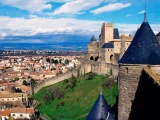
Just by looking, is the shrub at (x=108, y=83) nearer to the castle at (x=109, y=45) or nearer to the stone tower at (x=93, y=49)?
the castle at (x=109, y=45)

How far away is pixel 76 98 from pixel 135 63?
25487 millimetres

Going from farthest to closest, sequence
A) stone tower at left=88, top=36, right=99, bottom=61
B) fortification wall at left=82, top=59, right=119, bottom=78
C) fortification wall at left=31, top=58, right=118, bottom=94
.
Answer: stone tower at left=88, top=36, right=99, bottom=61 → fortification wall at left=31, top=58, right=118, bottom=94 → fortification wall at left=82, top=59, right=119, bottom=78

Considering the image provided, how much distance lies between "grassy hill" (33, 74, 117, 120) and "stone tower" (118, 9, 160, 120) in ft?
52.6

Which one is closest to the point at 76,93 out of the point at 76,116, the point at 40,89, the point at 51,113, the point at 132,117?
the point at 51,113

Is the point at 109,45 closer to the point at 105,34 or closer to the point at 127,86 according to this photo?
the point at 105,34

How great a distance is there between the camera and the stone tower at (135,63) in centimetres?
1181

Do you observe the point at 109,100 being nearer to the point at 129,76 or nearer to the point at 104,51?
the point at 104,51

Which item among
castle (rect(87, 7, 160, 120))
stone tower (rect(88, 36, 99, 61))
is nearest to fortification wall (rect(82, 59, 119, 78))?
stone tower (rect(88, 36, 99, 61))

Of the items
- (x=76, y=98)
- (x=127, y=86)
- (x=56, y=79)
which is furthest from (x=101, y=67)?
(x=127, y=86)

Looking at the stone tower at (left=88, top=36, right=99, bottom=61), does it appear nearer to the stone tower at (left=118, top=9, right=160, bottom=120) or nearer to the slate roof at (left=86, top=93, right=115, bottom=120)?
the slate roof at (left=86, top=93, right=115, bottom=120)

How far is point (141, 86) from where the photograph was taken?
38.4 ft

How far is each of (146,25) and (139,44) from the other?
89 cm

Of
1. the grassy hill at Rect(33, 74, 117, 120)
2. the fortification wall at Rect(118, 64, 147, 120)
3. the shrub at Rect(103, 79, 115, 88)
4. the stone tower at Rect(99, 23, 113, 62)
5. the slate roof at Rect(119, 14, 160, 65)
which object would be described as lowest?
the grassy hill at Rect(33, 74, 117, 120)

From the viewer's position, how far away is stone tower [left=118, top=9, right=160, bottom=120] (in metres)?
11.8
